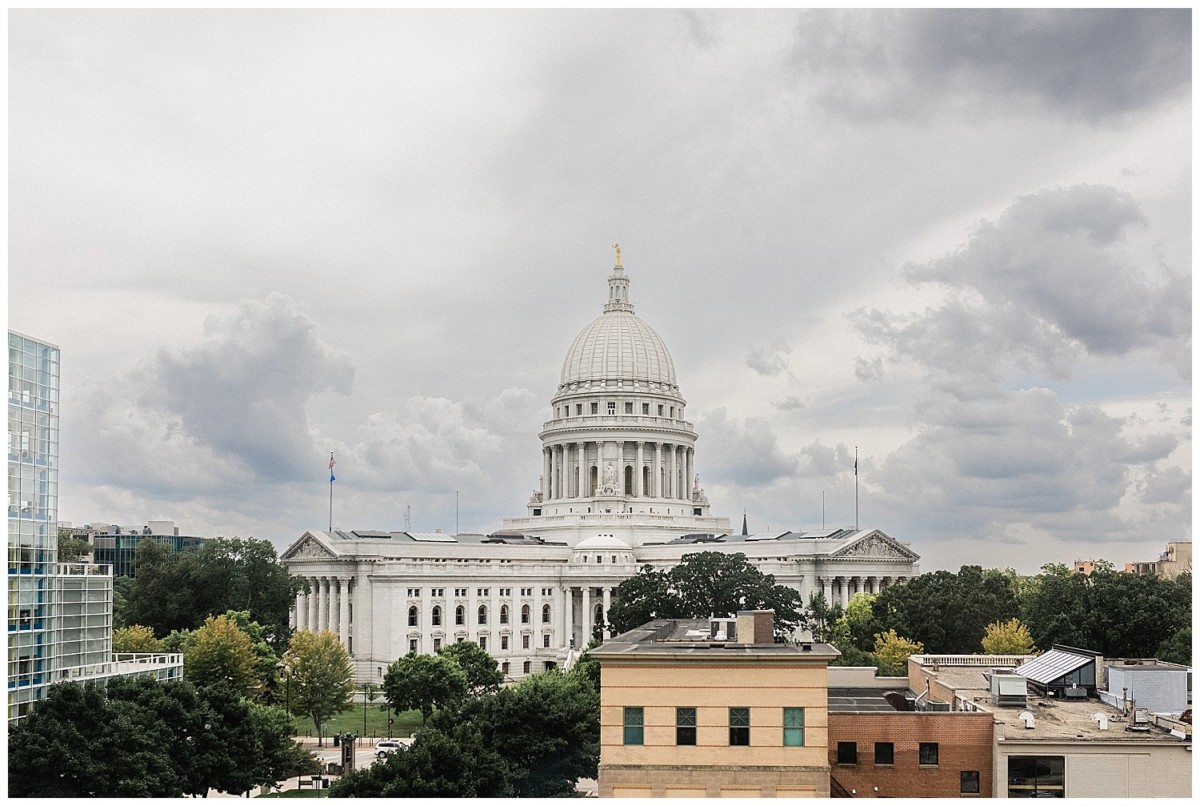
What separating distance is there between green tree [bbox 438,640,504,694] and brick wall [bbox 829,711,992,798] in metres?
66.8

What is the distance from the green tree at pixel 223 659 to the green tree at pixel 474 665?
1697 cm

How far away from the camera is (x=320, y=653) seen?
99.9 metres

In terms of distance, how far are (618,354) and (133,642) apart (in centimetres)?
9114

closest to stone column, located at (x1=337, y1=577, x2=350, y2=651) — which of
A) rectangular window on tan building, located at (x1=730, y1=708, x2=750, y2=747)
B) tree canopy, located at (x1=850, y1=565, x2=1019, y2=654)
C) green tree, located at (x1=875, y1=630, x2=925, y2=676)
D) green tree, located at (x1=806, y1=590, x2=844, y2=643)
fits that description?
green tree, located at (x1=806, y1=590, x2=844, y2=643)

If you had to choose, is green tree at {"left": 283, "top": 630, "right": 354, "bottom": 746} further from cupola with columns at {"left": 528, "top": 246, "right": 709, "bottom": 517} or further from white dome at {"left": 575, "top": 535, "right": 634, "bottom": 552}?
cupola with columns at {"left": 528, "top": 246, "right": 709, "bottom": 517}

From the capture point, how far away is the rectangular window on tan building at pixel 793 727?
4195cm

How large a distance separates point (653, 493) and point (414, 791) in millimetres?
124685

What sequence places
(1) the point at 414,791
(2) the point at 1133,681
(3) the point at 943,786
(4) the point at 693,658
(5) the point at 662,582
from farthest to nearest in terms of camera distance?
(5) the point at 662,582 < (1) the point at 414,791 < (2) the point at 1133,681 < (3) the point at 943,786 < (4) the point at 693,658

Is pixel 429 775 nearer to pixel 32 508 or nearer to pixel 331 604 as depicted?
pixel 32 508

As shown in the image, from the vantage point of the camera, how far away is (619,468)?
177125 mm

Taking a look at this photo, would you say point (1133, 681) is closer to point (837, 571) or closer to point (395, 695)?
A: point (395, 695)

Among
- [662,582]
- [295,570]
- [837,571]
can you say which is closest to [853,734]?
[662,582]

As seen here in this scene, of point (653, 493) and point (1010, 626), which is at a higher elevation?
point (653, 493)

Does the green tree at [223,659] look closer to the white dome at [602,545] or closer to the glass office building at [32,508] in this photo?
the glass office building at [32,508]
